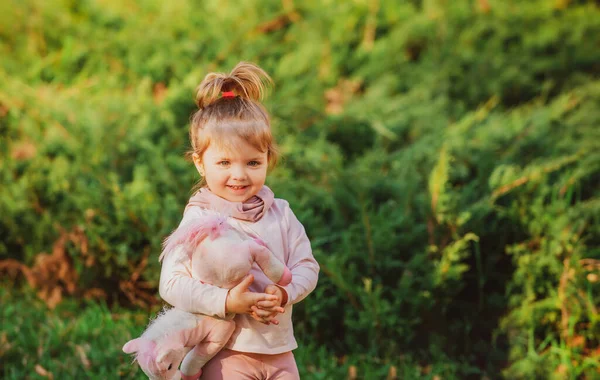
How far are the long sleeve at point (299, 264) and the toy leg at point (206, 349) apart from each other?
0.22 m

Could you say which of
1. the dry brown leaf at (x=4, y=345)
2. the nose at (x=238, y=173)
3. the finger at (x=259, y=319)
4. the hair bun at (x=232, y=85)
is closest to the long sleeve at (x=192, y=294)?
the finger at (x=259, y=319)

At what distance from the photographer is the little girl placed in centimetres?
228

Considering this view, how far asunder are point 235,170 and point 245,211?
0.14 metres

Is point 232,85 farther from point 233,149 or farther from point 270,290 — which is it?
point 270,290

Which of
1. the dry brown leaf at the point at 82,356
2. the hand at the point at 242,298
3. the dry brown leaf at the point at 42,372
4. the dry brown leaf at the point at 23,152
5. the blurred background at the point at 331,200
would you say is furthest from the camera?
the dry brown leaf at the point at 23,152

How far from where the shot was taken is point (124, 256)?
4230 mm

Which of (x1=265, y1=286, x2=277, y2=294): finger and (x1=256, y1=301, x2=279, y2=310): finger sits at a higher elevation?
(x1=265, y1=286, x2=277, y2=294): finger

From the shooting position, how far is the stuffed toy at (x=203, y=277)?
7.07 ft

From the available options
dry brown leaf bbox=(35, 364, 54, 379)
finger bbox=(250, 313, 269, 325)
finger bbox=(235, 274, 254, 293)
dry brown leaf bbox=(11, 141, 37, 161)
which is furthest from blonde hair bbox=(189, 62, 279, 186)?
dry brown leaf bbox=(11, 141, 37, 161)

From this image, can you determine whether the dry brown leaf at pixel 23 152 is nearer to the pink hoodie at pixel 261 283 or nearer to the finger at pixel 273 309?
the pink hoodie at pixel 261 283

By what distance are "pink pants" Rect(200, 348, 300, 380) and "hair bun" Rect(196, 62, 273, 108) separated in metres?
0.84

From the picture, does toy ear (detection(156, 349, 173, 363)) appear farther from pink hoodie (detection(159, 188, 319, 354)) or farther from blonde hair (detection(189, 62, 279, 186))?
blonde hair (detection(189, 62, 279, 186))

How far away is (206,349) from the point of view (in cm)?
228

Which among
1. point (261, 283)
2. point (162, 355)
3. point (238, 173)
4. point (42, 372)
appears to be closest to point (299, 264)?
point (261, 283)
